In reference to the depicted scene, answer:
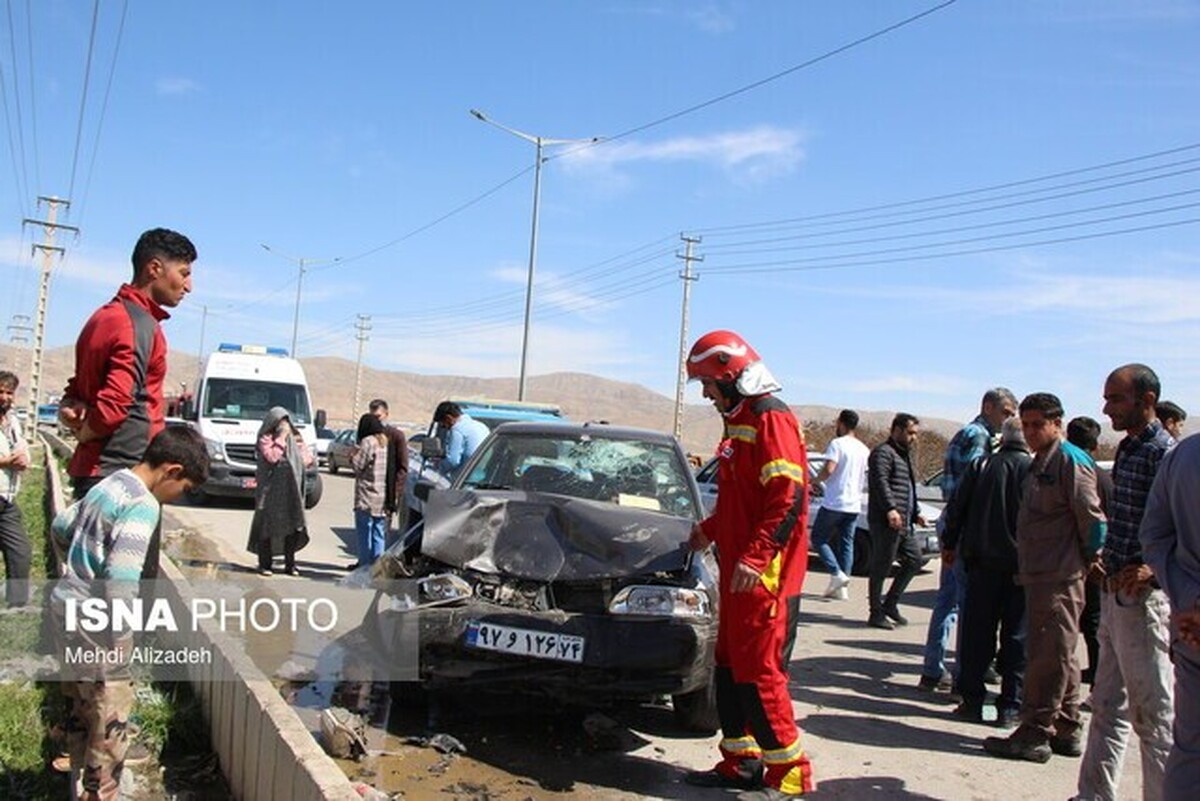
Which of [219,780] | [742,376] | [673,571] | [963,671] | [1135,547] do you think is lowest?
[219,780]

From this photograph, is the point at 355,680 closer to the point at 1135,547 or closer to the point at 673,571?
the point at 673,571

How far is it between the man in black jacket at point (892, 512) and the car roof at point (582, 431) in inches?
107

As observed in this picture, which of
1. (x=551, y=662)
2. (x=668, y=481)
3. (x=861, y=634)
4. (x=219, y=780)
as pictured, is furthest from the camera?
(x=861, y=634)

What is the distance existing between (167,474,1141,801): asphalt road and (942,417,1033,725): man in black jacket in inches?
9.0

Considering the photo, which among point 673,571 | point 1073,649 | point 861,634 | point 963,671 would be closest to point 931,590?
point 861,634

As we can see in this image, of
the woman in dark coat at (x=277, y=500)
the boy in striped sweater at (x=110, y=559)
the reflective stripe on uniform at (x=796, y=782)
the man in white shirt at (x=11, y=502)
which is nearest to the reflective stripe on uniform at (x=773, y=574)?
the reflective stripe on uniform at (x=796, y=782)

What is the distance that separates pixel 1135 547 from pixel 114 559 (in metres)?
3.86

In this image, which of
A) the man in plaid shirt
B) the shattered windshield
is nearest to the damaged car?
the shattered windshield

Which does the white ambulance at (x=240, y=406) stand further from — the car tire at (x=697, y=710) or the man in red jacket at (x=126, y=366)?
the man in red jacket at (x=126, y=366)

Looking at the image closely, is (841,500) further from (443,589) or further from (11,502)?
(11,502)

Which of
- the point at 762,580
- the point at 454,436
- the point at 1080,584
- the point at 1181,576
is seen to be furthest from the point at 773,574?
the point at 454,436

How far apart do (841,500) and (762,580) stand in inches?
235

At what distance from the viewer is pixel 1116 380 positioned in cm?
443

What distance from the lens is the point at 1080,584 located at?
5.14 meters
